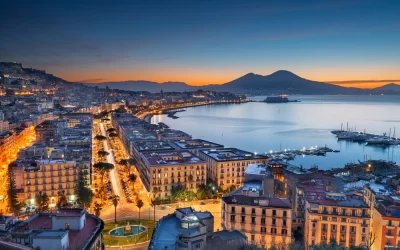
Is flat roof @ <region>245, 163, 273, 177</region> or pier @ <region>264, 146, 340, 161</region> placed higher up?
flat roof @ <region>245, 163, 273, 177</region>

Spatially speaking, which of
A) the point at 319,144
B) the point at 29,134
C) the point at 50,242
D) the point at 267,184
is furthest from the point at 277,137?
the point at 50,242

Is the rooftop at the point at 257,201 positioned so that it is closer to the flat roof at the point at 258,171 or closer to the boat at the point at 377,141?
the flat roof at the point at 258,171

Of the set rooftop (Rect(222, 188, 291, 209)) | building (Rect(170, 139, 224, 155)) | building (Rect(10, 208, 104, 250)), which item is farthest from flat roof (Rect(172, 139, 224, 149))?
building (Rect(10, 208, 104, 250))

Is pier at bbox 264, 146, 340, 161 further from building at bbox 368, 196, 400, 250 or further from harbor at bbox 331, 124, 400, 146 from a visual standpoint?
building at bbox 368, 196, 400, 250

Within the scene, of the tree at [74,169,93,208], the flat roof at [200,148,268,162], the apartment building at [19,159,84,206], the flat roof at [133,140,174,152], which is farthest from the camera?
the flat roof at [133,140,174,152]

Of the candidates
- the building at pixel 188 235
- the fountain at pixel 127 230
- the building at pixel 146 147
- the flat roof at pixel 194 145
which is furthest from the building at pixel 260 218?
the flat roof at pixel 194 145

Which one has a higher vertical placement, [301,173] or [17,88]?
[17,88]

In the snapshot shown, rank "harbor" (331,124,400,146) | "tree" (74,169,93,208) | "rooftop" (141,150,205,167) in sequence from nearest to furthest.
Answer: "tree" (74,169,93,208)
"rooftop" (141,150,205,167)
"harbor" (331,124,400,146)

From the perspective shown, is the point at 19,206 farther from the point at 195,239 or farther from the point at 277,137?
the point at 277,137
